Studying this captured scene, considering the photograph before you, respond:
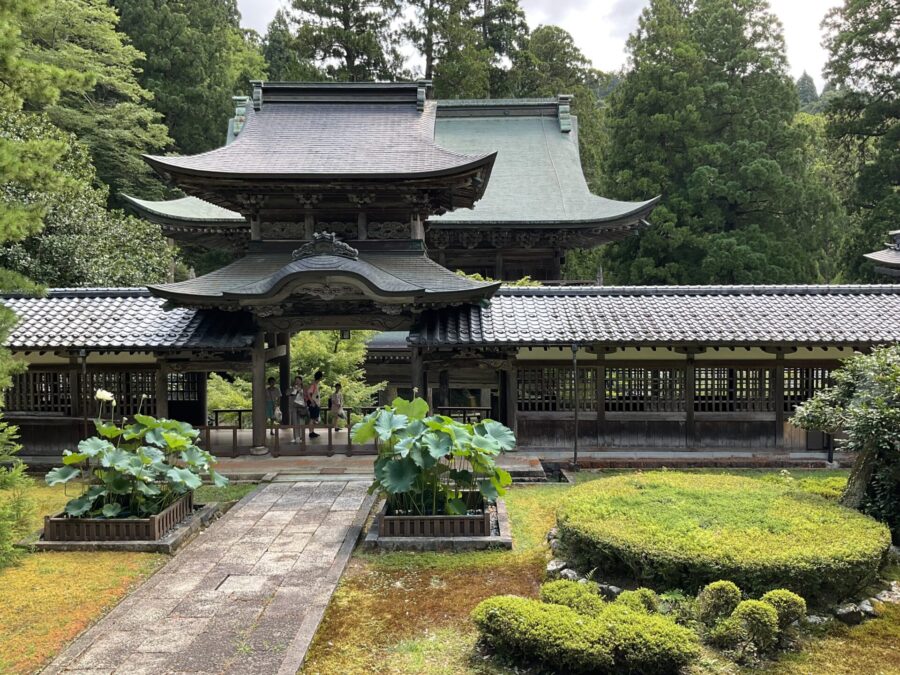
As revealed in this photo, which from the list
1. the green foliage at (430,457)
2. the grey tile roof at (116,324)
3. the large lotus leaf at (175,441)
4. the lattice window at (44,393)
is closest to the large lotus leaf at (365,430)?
the green foliage at (430,457)

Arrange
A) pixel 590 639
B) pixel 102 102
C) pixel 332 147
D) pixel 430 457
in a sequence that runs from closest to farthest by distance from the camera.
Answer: pixel 590 639 < pixel 430 457 < pixel 332 147 < pixel 102 102

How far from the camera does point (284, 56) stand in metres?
48.3

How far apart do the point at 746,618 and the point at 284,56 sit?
5079 cm

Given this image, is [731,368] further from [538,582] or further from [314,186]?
[314,186]

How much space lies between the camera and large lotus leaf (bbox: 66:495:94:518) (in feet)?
29.8

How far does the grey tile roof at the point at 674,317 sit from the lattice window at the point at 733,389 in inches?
45.1

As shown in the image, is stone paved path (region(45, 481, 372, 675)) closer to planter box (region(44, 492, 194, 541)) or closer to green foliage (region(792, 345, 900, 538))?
planter box (region(44, 492, 194, 541))

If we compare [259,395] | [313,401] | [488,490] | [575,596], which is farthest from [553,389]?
[575,596]

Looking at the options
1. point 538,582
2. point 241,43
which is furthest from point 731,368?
point 241,43

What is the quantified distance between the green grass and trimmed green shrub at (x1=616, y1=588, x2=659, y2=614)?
589 millimetres

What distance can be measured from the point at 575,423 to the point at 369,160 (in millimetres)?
7625

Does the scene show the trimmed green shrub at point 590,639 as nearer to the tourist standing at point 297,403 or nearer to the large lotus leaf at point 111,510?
the large lotus leaf at point 111,510

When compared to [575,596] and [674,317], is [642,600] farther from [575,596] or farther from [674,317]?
[674,317]

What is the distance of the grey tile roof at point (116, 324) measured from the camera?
45.1 ft
